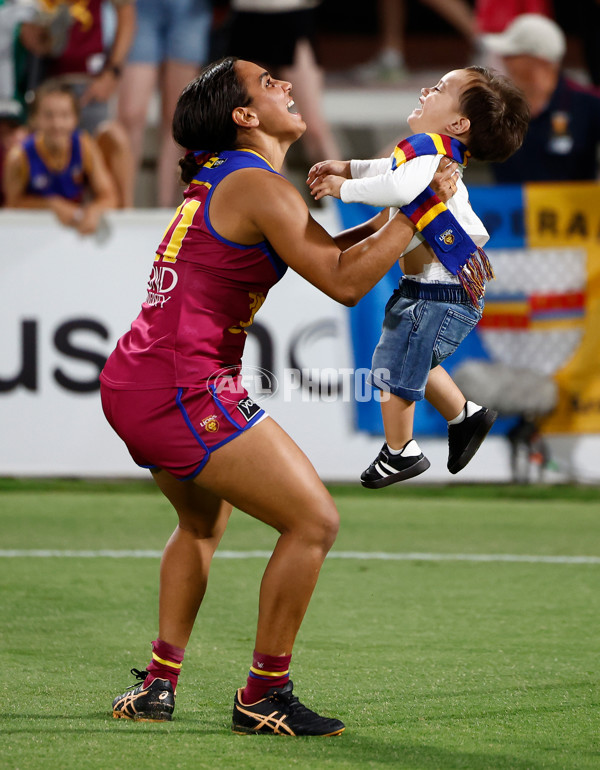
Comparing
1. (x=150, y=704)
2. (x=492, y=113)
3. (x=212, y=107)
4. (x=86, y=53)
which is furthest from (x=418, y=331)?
(x=86, y=53)

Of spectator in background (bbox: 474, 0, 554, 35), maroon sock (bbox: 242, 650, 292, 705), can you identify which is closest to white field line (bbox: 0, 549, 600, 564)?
maroon sock (bbox: 242, 650, 292, 705)

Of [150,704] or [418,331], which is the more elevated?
[418,331]

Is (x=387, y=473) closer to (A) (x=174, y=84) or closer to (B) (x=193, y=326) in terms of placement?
(B) (x=193, y=326)

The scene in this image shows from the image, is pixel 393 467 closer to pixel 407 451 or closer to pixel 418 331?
pixel 407 451

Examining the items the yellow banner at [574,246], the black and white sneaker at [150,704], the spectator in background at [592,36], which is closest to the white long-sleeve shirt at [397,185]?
the black and white sneaker at [150,704]

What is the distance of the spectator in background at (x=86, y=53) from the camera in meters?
8.67

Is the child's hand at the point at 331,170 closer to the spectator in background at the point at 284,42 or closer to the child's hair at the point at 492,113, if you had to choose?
the child's hair at the point at 492,113

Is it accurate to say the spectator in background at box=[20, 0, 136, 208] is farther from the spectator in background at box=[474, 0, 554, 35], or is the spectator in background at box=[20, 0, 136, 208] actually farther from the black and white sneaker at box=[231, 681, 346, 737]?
the black and white sneaker at box=[231, 681, 346, 737]

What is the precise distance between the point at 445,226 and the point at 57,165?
5.34 metres

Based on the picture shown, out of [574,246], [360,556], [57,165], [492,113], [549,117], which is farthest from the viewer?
[549,117]

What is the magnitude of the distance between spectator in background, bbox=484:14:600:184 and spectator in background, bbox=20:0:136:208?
8.65ft

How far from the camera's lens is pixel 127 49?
344 inches

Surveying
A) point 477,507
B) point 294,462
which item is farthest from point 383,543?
point 294,462

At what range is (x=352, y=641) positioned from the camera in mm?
4750
